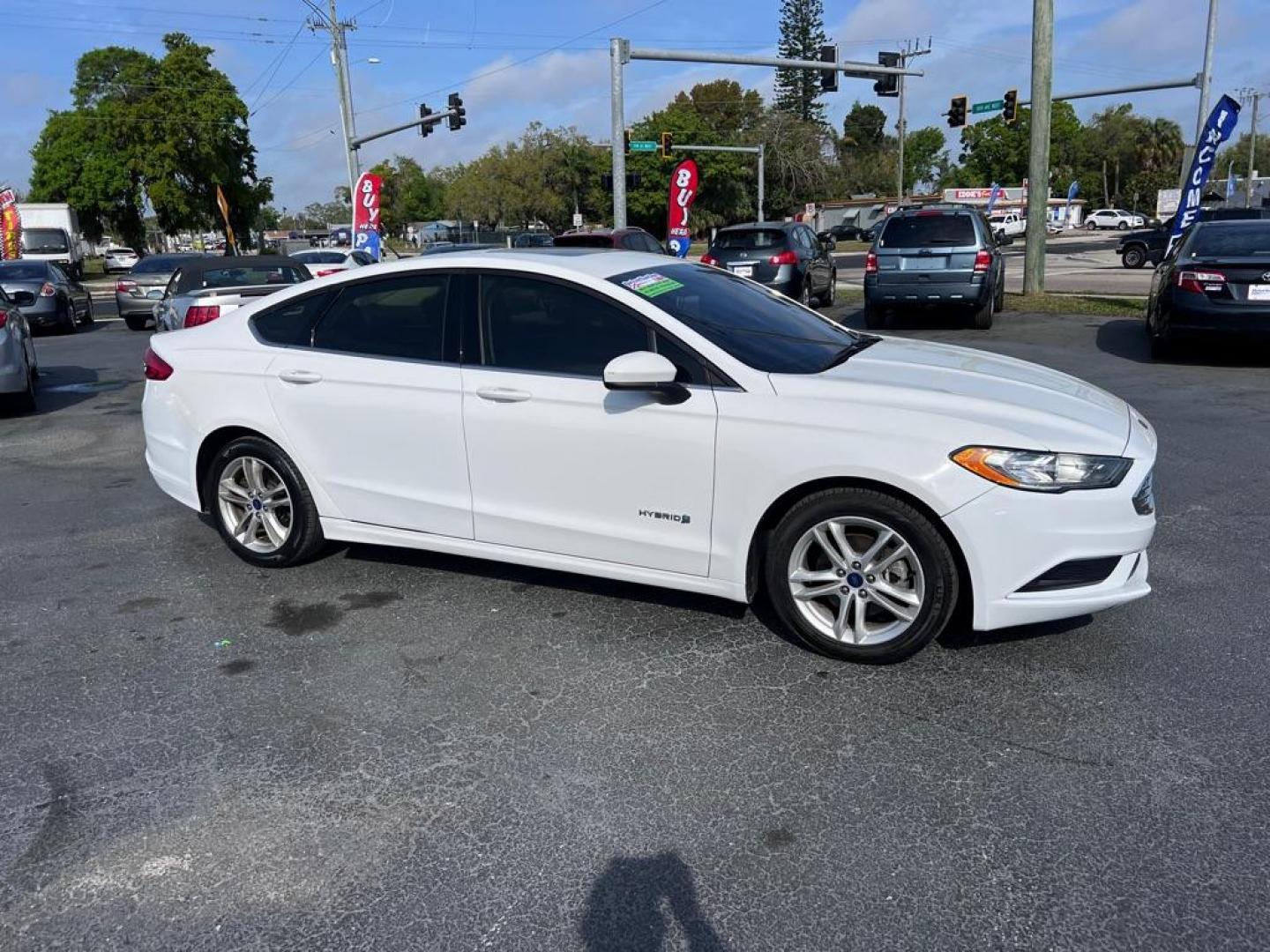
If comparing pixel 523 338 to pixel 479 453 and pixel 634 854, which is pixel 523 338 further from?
pixel 634 854

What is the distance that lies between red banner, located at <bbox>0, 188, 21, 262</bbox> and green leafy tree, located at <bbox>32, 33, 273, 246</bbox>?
24159 mm

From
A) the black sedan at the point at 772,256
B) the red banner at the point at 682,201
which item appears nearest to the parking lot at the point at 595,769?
the black sedan at the point at 772,256

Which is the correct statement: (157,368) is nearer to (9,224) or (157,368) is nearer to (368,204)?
(368,204)

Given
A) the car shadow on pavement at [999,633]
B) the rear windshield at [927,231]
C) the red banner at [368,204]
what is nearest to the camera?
the car shadow on pavement at [999,633]

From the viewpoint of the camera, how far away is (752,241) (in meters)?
17.0

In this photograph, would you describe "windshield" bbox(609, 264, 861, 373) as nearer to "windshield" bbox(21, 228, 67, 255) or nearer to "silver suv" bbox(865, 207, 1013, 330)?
"silver suv" bbox(865, 207, 1013, 330)

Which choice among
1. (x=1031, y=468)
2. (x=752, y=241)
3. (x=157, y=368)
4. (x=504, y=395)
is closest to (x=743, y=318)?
(x=504, y=395)

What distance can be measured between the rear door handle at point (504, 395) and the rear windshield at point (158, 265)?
713 inches

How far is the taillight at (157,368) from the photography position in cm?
529

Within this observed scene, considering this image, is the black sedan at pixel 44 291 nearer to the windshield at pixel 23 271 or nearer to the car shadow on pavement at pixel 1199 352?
the windshield at pixel 23 271

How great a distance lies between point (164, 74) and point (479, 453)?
56.6m

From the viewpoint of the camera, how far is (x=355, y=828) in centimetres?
299

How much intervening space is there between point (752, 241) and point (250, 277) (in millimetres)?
8175

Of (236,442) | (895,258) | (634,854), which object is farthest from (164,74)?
(634,854)
